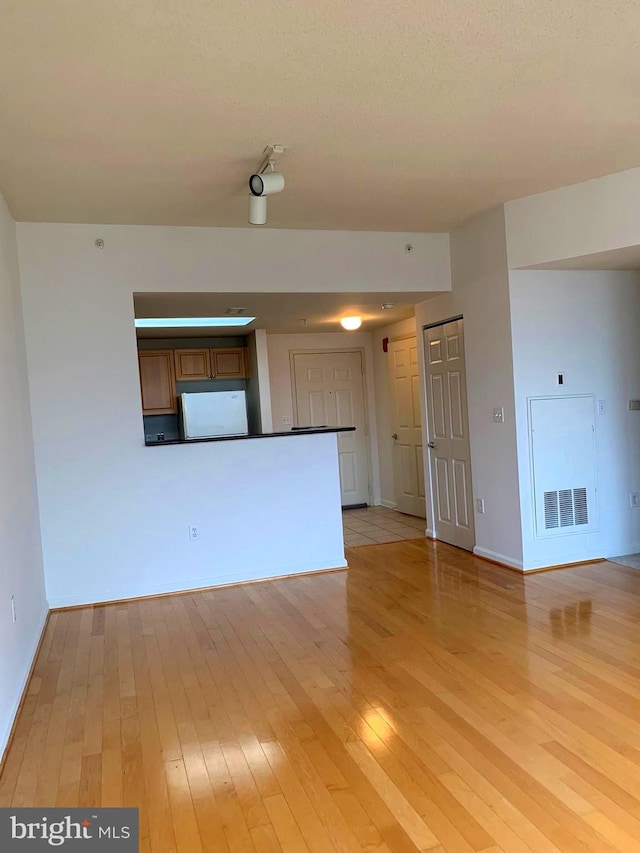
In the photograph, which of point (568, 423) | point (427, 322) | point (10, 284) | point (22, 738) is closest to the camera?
point (22, 738)

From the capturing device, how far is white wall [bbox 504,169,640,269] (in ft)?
12.3

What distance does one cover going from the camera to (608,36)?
2271mm

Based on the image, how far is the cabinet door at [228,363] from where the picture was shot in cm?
693

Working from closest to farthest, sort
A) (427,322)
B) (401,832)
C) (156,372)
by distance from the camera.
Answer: (401,832) → (427,322) → (156,372)

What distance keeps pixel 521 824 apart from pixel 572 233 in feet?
11.2

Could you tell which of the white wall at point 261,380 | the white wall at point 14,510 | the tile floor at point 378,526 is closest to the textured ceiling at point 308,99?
the white wall at point 14,510

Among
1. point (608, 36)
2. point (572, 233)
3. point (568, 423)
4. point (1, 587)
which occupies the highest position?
point (608, 36)

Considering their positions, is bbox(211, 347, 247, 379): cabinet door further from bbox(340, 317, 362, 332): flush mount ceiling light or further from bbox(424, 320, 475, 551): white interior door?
bbox(424, 320, 475, 551): white interior door

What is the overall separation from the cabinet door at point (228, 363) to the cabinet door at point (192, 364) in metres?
0.08

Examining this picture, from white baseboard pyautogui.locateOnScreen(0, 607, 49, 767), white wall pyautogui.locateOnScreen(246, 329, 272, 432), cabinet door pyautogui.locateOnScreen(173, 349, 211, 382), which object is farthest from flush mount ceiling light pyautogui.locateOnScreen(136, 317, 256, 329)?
white baseboard pyautogui.locateOnScreen(0, 607, 49, 767)

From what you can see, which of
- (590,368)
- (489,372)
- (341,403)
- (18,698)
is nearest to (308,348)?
(341,403)

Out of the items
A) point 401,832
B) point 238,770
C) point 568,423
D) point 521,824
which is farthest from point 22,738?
point 568,423

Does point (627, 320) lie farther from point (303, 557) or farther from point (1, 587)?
point (1, 587)

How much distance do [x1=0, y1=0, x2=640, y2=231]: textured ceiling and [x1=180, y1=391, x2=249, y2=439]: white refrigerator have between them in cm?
258
